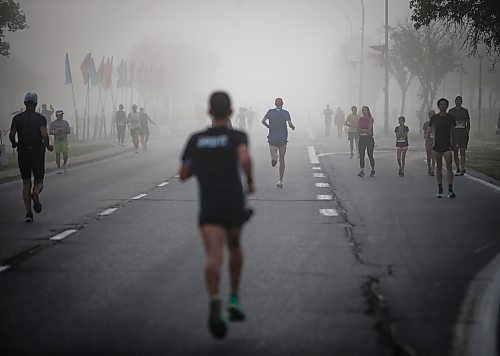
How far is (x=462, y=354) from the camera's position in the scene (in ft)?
17.0

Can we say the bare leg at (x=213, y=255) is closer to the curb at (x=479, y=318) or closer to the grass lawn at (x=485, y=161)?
the curb at (x=479, y=318)

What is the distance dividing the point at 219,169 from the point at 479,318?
2300mm

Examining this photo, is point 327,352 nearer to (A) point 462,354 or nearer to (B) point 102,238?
(A) point 462,354

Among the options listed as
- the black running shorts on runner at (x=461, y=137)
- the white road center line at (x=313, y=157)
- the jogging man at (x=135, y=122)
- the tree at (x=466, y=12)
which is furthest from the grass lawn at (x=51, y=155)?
the black running shorts on runner at (x=461, y=137)

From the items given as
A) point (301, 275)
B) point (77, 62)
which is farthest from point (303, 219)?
point (77, 62)

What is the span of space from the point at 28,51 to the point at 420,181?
155 meters

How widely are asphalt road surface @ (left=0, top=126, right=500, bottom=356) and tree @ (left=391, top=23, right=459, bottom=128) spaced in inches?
1206

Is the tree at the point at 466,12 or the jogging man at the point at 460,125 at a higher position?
the tree at the point at 466,12

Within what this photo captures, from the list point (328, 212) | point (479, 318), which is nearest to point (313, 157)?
point (328, 212)

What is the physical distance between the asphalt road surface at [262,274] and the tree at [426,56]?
3063 centimetres

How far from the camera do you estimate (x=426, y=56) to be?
150ft

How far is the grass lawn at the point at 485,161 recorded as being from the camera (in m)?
20.8

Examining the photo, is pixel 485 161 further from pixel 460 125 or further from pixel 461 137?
pixel 460 125

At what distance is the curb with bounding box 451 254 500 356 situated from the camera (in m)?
5.35
